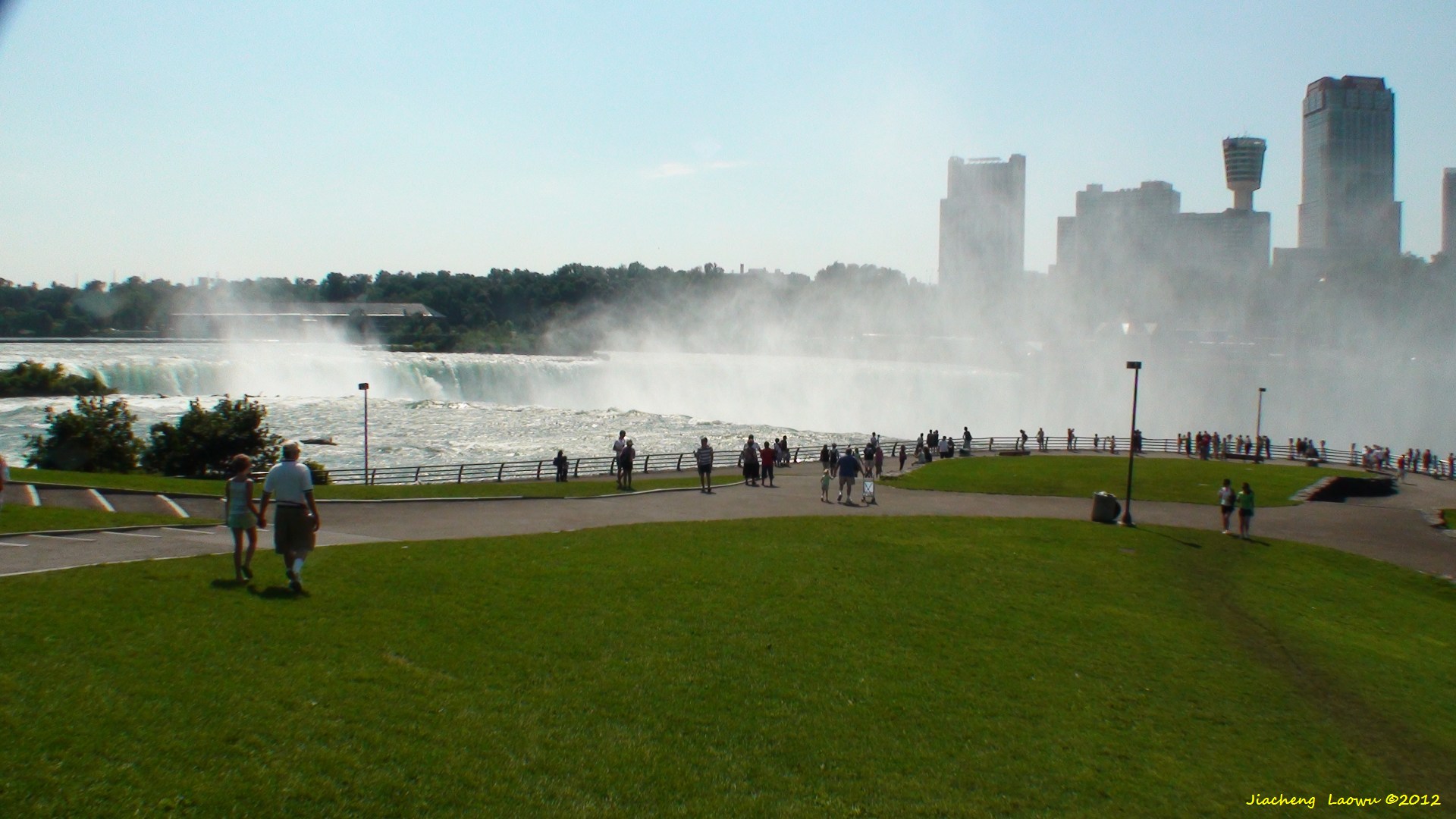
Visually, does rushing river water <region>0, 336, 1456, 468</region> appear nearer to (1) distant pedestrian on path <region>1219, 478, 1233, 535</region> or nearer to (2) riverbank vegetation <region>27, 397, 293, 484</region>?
(2) riverbank vegetation <region>27, 397, 293, 484</region>

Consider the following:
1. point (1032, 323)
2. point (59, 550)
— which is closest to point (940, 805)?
point (59, 550)

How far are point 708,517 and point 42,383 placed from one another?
60.8 metres

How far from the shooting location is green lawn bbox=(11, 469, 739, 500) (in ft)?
63.4

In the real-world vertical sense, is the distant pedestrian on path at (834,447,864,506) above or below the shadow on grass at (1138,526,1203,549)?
above

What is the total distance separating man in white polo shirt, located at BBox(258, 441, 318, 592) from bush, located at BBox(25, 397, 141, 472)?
2370 cm

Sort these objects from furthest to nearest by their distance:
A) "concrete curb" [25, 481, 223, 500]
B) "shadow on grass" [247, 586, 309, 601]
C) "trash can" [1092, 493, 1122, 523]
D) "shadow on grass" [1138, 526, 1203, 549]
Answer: "trash can" [1092, 493, 1122, 523] → "shadow on grass" [1138, 526, 1203, 549] → "concrete curb" [25, 481, 223, 500] → "shadow on grass" [247, 586, 309, 601]

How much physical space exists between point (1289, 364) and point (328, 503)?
137 metres

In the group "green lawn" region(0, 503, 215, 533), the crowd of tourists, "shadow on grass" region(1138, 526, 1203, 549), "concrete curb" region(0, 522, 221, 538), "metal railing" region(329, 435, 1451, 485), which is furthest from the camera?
the crowd of tourists

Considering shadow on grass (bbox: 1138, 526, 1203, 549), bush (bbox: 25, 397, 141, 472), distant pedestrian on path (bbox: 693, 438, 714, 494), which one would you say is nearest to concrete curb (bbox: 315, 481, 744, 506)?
distant pedestrian on path (bbox: 693, 438, 714, 494)

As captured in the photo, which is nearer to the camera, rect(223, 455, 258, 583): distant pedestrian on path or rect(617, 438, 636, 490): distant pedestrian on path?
rect(223, 455, 258, 583): distant pedestrian on path

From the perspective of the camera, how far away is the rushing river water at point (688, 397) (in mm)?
57719

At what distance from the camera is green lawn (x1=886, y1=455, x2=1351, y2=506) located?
27.8 metres

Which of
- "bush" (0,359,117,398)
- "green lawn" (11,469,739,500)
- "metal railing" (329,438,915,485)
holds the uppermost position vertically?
"bush" (0,359,117,398)

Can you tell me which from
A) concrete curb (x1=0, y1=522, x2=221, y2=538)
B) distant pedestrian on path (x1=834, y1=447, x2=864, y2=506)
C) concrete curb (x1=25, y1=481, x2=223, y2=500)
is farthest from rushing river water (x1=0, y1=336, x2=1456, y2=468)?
concrete curb (x1=0, y1=522, x2=221, y2=538)
